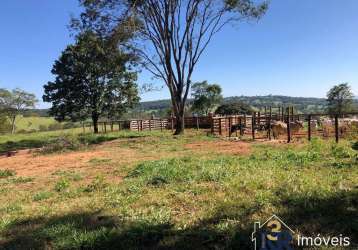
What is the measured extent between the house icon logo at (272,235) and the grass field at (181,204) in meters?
0.11

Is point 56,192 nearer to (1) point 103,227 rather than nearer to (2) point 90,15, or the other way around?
(1) point 103,227

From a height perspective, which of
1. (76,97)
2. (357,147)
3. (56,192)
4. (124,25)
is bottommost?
(56,192)

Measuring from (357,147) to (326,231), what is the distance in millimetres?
4279

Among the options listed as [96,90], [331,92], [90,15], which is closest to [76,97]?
[96,90]

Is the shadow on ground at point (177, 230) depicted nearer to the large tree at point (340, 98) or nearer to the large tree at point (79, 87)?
the large tree at point (79, 87)

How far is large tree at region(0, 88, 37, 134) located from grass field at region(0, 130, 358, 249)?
59.1m

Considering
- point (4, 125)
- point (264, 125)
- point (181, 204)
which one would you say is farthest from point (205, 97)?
point (181, 204)

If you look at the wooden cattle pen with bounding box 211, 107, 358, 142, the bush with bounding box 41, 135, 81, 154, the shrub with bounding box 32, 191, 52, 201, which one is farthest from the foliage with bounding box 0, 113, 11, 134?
the shrub with bounding box 32, 191, 52, 201

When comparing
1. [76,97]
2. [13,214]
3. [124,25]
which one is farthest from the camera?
[76,97]

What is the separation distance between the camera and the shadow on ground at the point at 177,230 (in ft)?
14.4

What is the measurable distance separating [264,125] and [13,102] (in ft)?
178

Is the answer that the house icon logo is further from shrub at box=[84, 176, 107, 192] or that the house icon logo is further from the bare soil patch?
the bare soil patch

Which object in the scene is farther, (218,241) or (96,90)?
(96,90)

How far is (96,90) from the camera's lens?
38594mm
